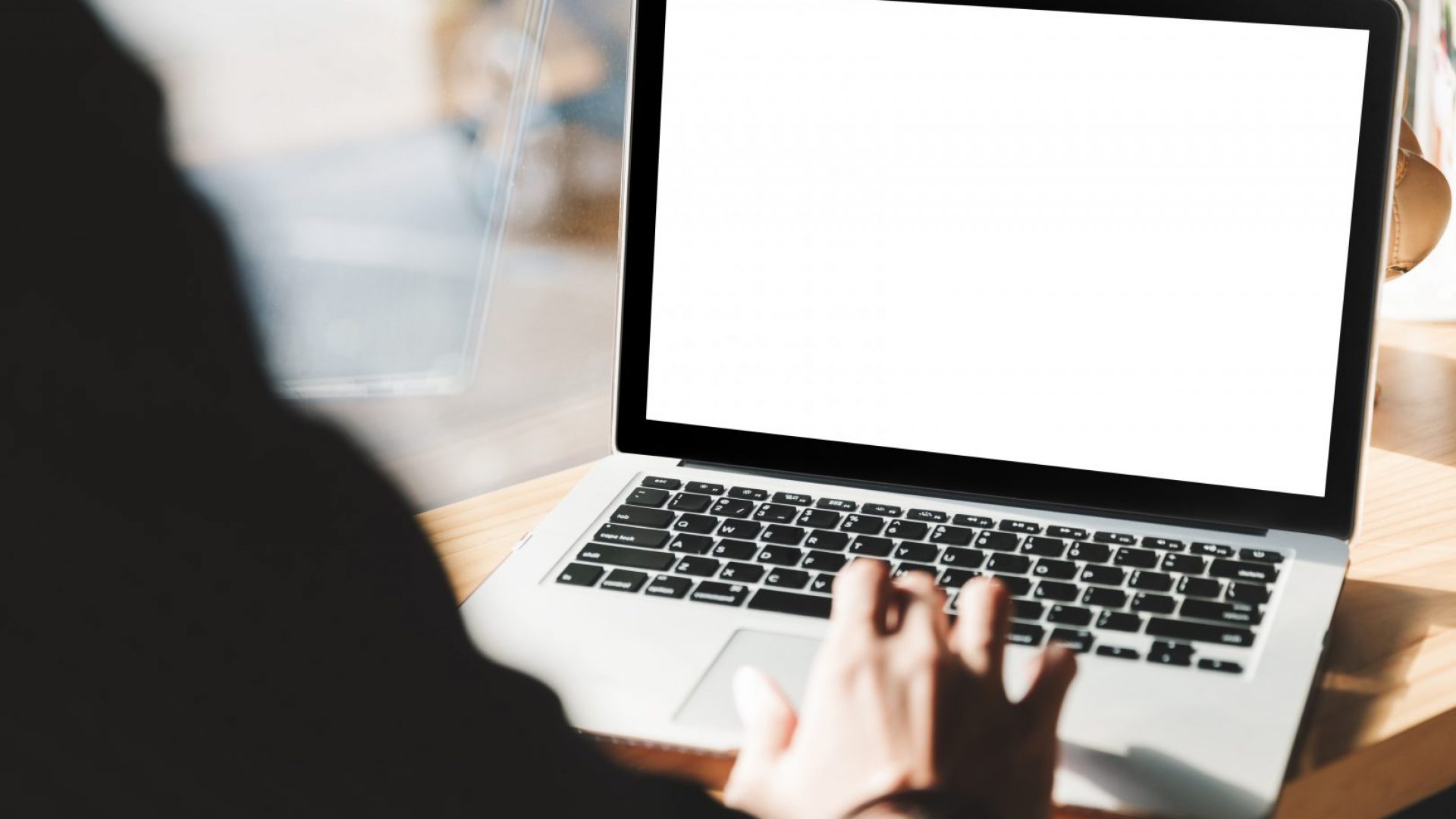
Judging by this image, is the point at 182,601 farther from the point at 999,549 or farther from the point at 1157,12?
the point at 1157,12

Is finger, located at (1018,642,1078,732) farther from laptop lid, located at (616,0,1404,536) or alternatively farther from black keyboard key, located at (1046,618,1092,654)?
laptop lid, located at (616,0,1404,536)

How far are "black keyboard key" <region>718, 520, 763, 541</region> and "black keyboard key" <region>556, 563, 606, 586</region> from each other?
71 millimetres

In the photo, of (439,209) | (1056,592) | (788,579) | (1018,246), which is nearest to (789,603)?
(788,579)

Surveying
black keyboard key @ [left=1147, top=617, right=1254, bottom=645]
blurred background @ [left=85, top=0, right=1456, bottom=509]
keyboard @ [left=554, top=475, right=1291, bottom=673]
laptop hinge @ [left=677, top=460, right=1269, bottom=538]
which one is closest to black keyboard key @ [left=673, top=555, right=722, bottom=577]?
keyboard @ [left=554, top=475, right=1291, bottom=673]

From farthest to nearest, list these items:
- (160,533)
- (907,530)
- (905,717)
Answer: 1. (907,530)
2. (905,717)
3. (160,533)

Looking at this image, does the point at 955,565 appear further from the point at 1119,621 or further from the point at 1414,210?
the point at 1414,210

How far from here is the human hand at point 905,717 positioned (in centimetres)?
45

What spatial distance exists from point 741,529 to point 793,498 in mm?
46

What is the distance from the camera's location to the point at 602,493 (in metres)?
0.72

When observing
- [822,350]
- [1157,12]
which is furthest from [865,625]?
[1157,12]

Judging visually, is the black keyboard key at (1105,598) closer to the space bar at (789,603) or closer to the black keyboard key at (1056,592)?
the black keyboard key at (1056,592)

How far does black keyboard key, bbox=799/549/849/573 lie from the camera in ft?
2.07

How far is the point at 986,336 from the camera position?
691mm

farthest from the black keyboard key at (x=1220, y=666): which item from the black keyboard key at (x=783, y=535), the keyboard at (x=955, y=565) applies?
the black keyboard key at (x=783, y=535)
